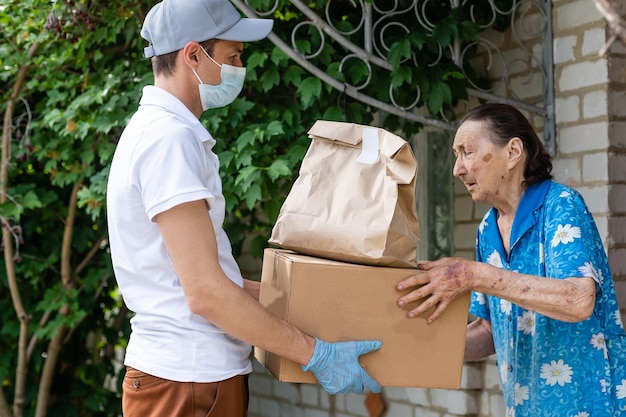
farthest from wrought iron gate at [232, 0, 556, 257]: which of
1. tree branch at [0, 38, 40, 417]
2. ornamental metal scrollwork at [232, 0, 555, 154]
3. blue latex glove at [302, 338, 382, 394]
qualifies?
tree branch at [0, 38, 40, 417]

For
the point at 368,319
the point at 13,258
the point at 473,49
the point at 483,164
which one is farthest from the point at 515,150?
the point at 13,258

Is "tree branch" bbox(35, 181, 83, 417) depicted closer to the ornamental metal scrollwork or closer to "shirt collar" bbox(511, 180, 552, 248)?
the ornamental metal scrollwork

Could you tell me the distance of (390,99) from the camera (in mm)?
3828

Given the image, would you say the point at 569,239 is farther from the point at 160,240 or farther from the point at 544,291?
the point at 160,240

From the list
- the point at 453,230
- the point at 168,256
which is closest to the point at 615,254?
the point at 453,230

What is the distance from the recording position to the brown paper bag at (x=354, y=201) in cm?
201

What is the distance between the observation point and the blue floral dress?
2271 mm

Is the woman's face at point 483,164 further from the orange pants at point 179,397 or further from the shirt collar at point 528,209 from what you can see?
the orange pants at point 179,397

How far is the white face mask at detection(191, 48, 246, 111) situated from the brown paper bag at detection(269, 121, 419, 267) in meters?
0.22

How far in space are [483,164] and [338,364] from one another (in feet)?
2.56

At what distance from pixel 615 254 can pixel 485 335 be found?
1172 millimetres

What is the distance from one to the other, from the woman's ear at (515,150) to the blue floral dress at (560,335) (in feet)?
0.28

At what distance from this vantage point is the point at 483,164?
246 centimetres

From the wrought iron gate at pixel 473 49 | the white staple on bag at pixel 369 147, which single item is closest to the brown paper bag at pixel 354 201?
the white staple on bag at pixel 369 147
